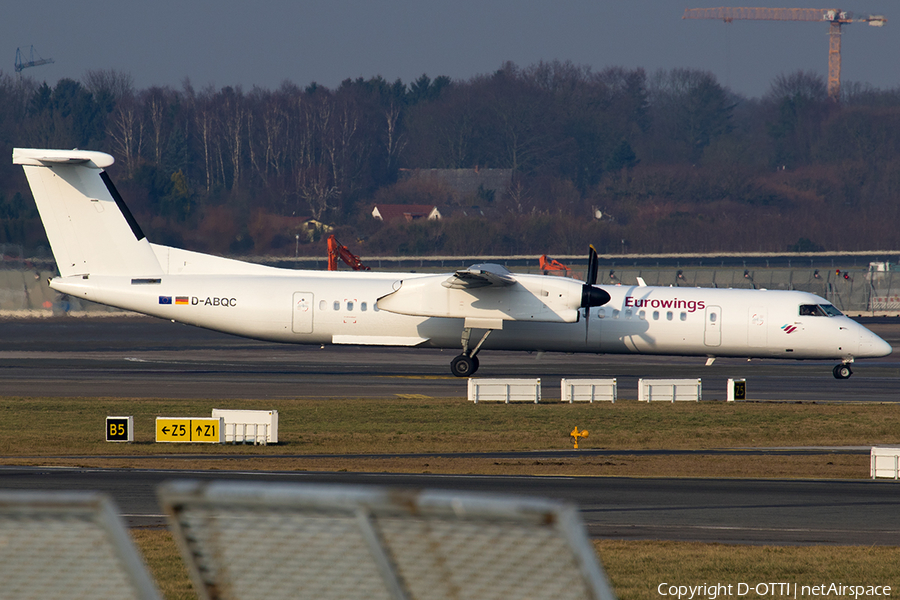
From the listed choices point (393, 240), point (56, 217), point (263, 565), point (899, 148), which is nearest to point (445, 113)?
point (393, 240)

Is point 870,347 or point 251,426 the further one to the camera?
point 870,347

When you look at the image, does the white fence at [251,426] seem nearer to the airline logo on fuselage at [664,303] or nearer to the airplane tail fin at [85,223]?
the airplane tail fin at [85,223]

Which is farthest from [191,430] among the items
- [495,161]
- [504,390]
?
[495,161]

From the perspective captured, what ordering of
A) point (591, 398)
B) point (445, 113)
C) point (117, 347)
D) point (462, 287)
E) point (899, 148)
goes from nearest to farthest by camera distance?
point (591, 398)
point (462, 287)
point (117, 347)
point (899, 148)
point (445, 113)

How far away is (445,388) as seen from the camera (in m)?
31.6

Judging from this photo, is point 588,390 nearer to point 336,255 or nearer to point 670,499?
point 670,499

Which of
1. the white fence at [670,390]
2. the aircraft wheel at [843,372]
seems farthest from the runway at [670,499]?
the aircraft wheel at [843,372]

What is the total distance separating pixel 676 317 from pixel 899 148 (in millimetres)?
82988

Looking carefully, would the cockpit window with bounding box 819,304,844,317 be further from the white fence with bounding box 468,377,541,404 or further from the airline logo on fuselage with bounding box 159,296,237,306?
the airline logo on fuselage with bounding box 159,296,237,306

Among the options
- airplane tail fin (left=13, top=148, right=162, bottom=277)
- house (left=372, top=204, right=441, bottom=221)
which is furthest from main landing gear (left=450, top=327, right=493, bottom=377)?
house (left=372, top=204, right=441, bottom=221)

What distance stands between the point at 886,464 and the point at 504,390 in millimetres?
12555

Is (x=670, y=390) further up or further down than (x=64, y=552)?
further down

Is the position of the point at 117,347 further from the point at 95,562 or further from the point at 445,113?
the point at 445,113

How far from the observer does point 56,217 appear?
33094 millimetres
